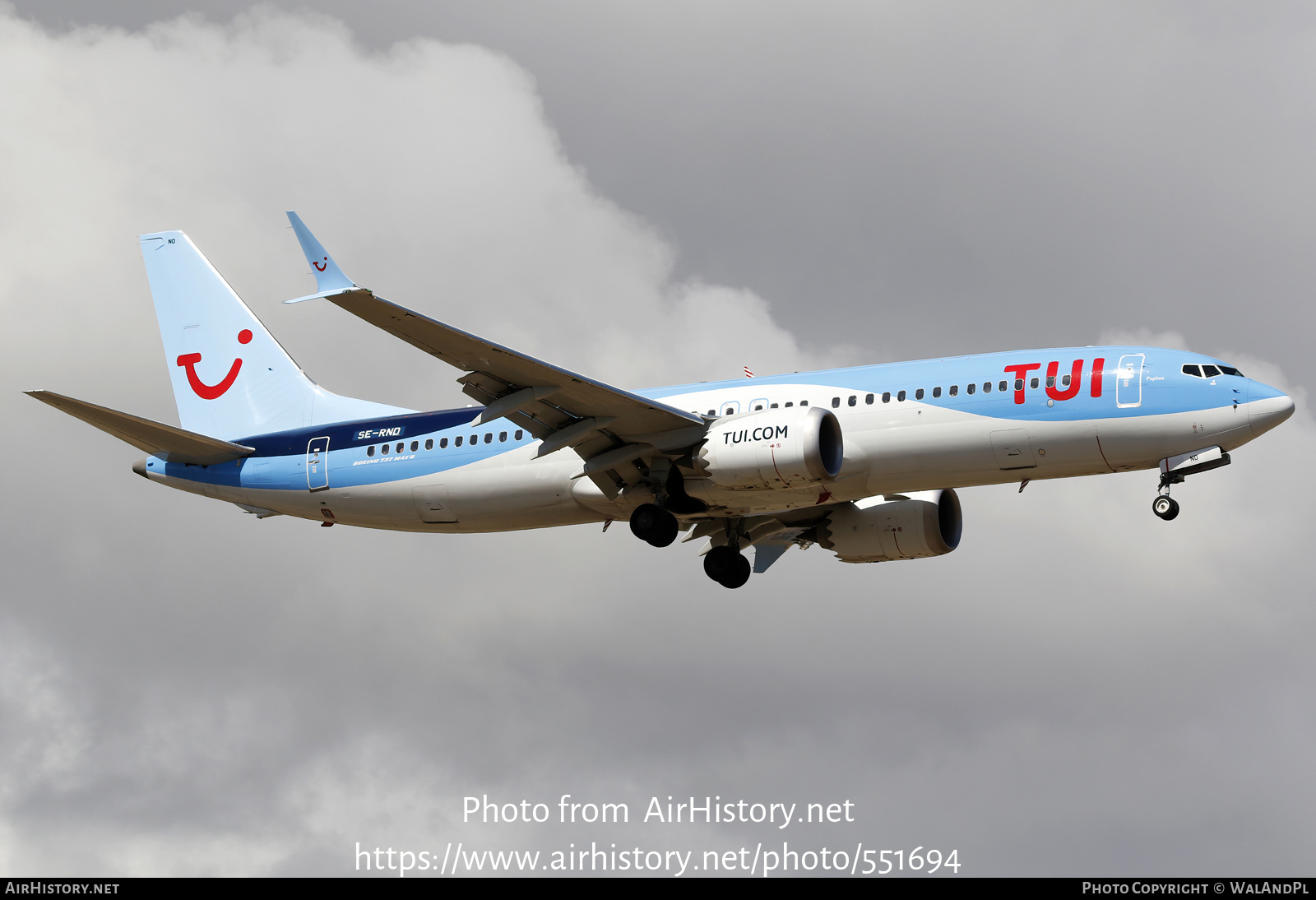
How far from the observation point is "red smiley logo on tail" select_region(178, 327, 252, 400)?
43.4 m

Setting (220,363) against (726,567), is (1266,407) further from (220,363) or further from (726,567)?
(220,363)

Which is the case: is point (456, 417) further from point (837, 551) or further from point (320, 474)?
point (837, 551)

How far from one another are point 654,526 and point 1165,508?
11.8 meters

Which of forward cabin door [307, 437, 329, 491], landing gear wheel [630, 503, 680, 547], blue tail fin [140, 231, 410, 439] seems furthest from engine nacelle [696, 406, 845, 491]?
forward cabin door [307, 437, 329, 491]

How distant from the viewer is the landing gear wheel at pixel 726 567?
40312mm

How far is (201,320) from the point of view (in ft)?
147

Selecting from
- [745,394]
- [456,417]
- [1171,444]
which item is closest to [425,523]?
[456,417]

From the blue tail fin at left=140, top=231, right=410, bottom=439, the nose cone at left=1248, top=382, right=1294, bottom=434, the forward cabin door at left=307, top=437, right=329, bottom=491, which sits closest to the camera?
the nose cone at left=1248, top=382, right=1294, bottom=434

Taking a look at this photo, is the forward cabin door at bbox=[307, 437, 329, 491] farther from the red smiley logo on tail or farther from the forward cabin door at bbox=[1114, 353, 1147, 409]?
the forward cabin door at bbox=[1114, 353, 1147, 409]

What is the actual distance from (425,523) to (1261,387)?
68.0 feet

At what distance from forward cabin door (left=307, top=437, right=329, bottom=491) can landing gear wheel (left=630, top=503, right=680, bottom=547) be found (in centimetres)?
895

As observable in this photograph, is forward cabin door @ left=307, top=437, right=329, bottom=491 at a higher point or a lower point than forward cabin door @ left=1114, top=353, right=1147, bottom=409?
higher

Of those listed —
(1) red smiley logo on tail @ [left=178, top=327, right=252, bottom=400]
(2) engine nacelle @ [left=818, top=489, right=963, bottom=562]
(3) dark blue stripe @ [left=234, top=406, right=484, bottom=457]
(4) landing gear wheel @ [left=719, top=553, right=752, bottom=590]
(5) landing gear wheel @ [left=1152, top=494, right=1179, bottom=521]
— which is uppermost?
(1) red smiley logo on tail @ [left=178, top=327, right=252, bottom=400]

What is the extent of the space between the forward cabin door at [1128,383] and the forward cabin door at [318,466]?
66.7 feet
